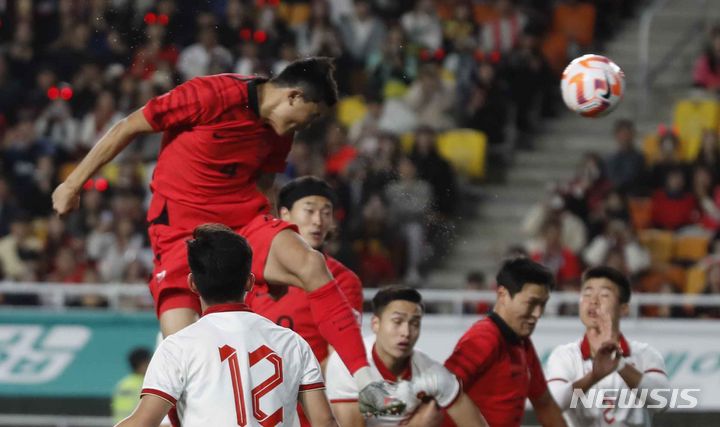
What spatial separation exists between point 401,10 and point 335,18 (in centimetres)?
81

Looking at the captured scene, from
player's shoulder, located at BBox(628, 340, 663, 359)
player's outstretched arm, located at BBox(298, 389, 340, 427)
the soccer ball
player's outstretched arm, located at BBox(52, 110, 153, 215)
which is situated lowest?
player's shoulder, located at BBox(628, 340, 663, 359)

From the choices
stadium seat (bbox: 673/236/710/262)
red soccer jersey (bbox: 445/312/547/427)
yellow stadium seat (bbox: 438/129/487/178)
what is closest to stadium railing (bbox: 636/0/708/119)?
yellow stadium seat (bbox: 438/129/487/178)

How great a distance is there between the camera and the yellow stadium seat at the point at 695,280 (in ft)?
40.1

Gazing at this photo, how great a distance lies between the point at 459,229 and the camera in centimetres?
1454

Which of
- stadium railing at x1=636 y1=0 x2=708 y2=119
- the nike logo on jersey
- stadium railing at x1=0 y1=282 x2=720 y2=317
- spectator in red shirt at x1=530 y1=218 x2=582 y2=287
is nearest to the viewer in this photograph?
the nike logo on jersey

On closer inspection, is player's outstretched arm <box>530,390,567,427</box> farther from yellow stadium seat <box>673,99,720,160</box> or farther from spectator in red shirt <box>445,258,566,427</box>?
yellow stadium seat <box>673,99,720,160</box>

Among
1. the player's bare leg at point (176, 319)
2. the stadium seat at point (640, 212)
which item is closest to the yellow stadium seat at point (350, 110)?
the stadium seat at point (640, 212)

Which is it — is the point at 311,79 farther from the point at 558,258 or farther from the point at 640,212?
the point at 640,212

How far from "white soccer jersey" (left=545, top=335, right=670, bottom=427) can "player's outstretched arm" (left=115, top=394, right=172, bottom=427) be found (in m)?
3.20

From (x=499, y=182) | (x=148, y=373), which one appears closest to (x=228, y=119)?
(x=148, y=373)

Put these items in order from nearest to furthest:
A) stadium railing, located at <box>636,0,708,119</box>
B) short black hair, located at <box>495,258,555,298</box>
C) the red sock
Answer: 1. the red sock
2. short black hair, located at <box>495,258,555,298</box>
3. stadium railing, located at <box>636,0,708,119</box>

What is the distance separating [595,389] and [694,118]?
23.8 feet

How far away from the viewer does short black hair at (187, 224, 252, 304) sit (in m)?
5.16

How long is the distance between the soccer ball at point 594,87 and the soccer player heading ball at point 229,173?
197 centimetres
